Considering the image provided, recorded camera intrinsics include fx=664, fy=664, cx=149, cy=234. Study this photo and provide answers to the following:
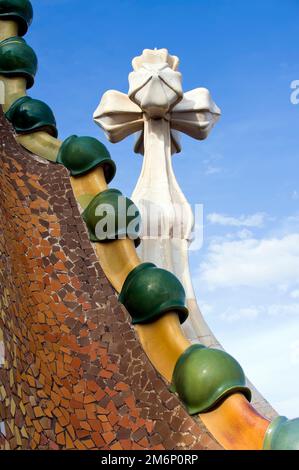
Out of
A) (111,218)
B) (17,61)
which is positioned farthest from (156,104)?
(111,218)

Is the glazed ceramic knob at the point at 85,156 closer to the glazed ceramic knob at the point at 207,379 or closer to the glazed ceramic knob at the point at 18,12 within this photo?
the glazed ceramic knob at the point at 18,12

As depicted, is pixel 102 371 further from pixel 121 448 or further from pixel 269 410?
pixel 269 410

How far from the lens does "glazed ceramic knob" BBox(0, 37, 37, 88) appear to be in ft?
12.8

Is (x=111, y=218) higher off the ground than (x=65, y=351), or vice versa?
(x=111, y=218)

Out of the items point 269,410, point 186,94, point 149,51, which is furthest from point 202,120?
point 269,410

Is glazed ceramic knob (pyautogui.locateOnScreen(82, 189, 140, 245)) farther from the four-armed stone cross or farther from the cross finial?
the cross finial

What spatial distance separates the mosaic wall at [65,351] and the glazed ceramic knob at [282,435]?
24 cm

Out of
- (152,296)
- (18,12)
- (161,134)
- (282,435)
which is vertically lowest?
(282,435)

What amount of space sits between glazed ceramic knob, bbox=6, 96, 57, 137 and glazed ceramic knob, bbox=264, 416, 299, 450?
2.11 metres

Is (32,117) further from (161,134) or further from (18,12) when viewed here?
(161,134)

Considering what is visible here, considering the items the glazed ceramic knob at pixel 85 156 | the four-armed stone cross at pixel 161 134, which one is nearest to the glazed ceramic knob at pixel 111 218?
the glazed ceramic knob at pixel 85 156

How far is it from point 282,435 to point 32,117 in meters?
2.23

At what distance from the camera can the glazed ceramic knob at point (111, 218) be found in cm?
321

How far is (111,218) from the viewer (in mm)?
3227
